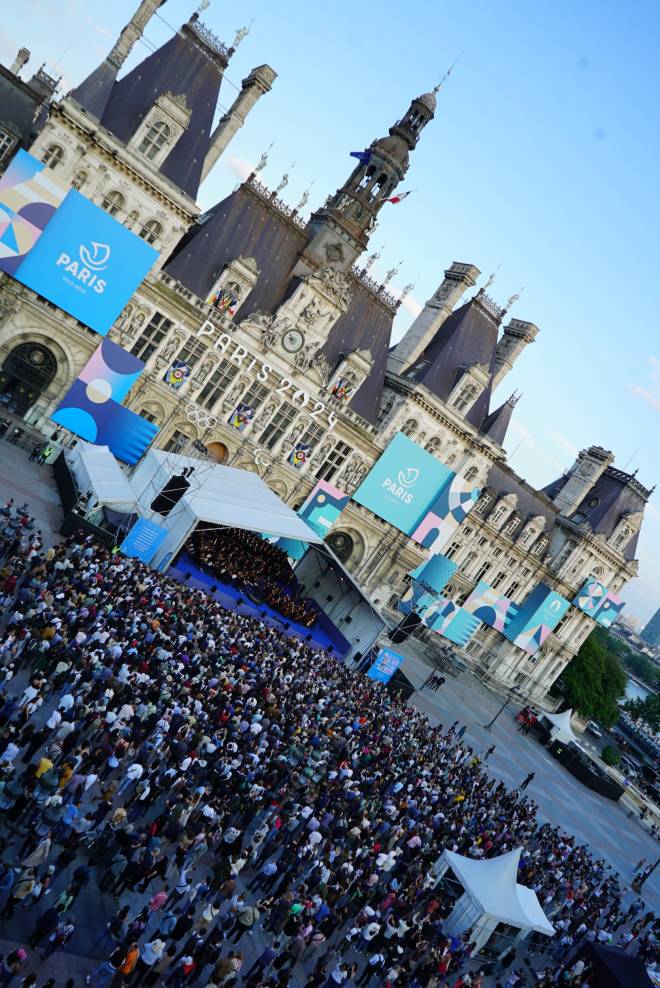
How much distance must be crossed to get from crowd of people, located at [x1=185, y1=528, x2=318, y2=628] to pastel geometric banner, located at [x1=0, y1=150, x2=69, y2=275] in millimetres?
17606

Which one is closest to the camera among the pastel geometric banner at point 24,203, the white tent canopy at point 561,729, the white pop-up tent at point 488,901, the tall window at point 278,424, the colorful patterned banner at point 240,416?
the white pop-up tent at point 488,901

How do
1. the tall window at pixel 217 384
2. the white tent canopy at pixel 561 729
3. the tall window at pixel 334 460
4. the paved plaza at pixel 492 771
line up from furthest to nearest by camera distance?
1. the white tent canopy at pixel 561 729
2. the tall window at pixel 334 460
3. the tall window at pixel 217 384
4. the paved plaza at pixel 492 771

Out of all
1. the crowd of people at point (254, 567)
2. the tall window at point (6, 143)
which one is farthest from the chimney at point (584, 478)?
the tall window at point (6, 143)

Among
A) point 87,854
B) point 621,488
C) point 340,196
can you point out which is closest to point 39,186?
point 340,196

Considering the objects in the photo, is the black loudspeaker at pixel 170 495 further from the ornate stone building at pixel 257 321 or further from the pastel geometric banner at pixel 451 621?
the pastel geometric banner at pixel 451 621

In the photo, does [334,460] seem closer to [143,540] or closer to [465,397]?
[465,397]

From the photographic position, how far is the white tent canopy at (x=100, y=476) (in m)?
33.7

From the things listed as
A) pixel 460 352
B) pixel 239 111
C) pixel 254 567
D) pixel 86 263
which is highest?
pixel 239 111

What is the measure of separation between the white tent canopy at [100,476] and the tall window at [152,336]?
9.31 metres

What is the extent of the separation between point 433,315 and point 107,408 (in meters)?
29.9

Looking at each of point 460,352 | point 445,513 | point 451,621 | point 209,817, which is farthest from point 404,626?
point 209,817

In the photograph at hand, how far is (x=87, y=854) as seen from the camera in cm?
1534

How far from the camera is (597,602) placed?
76.2 meters

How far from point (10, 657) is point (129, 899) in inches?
267
